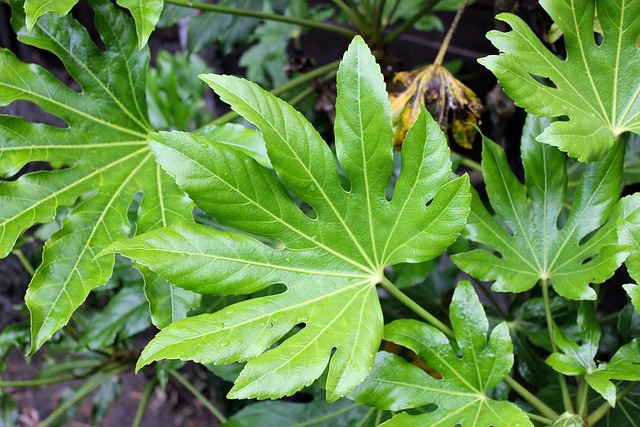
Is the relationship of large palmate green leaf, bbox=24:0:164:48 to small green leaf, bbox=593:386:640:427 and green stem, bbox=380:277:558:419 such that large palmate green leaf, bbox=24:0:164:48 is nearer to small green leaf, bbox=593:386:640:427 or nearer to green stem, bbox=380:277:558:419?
green stem, bbox=380:277:558:419

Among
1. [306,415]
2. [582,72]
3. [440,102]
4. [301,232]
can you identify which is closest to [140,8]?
[301,232]

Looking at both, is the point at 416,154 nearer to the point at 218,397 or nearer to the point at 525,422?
the point at 525,422

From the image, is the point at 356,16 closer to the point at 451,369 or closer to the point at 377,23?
the point at 377,23

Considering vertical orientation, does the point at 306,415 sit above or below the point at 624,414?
below

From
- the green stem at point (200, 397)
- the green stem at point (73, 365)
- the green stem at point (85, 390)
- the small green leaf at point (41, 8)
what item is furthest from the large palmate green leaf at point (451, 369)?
the green stem at point (73, 365)

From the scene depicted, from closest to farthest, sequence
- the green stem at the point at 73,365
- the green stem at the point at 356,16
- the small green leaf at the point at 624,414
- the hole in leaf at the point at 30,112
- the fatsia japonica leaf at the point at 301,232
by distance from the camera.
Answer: the fatsia japonica leaf at the point at 301,232 < the small green leaf at the point at 624,414 < the green stem at the point at 356,16 < the green stem at the point at 73,365 < the hole in leaf at the point at 30,112

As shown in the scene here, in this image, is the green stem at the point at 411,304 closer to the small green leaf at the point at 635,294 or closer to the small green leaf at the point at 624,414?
the small green leaf at the point at 635,294

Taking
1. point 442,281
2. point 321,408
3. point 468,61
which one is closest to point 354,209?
point 321,408
